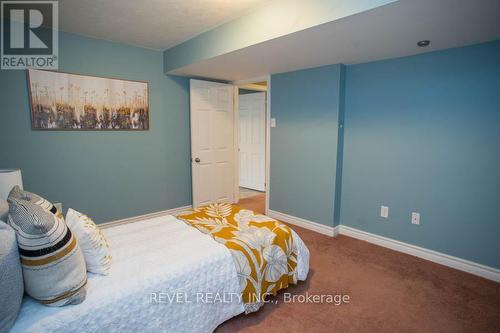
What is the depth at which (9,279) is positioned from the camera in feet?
3.71

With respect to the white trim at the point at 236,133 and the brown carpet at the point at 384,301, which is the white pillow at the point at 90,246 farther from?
the white trim at the point at 236,133

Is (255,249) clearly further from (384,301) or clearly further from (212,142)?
(212,142)

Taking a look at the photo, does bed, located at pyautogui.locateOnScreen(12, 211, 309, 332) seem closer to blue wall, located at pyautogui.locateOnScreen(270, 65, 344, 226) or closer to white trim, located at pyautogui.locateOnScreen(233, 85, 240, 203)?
blue wall, located at pyautogui.locateOnScreen(270, 65, 344, 226)

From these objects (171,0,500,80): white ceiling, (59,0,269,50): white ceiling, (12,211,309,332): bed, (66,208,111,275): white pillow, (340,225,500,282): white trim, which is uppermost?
(59,0,269,50): white ceiling

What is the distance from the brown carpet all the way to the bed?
32 cm

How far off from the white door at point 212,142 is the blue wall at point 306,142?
2.90ft

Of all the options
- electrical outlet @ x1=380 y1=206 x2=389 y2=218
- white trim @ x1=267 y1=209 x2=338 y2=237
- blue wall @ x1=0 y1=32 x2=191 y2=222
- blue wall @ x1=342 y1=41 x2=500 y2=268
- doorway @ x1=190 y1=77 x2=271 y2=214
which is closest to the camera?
blue wall @ x1=342 y1=41 x2=500 y2=268

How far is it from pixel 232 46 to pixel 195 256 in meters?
2.01

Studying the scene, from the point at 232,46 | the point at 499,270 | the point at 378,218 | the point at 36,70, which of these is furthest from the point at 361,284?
the point at 36,70

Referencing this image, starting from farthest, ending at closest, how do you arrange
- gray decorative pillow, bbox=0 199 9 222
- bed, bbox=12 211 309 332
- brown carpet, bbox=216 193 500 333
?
brown carpet, bbox=216 193 500 333
gray decorative pillow, bbox=0 199 9 222
bed, bbox=12 211 309 332

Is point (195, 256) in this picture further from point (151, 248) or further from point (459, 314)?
point (459, 314)

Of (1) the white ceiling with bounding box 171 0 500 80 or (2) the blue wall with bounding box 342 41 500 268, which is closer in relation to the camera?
(1) the white ceiling with bounding box 171 0 500 80

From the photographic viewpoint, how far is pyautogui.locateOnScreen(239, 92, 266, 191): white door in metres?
5.51

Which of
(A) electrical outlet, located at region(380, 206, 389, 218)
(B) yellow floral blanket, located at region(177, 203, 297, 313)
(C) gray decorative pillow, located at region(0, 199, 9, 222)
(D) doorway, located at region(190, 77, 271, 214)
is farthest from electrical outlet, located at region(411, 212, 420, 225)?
(C) gray decorative pillow, located at region(0, 199, 9, 222)
